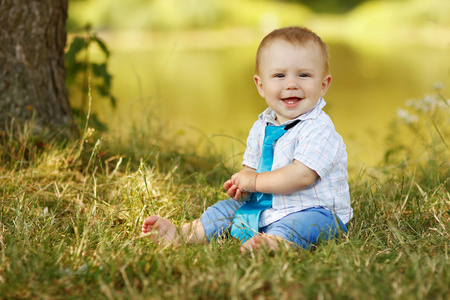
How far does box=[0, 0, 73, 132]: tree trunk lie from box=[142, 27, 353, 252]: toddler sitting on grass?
1114mm

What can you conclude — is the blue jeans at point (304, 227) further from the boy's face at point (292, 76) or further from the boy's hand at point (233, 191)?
the boy's face at point (292, 76)

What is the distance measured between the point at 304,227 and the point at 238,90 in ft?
14.4

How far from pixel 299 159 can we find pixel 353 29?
13.1 metres

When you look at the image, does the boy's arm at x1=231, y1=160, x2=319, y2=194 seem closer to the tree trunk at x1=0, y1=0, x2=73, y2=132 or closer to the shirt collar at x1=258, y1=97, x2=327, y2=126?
the shirt collar at x1=258, y1=97, x2=327, y2=126

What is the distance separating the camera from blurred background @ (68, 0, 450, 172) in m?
3.82

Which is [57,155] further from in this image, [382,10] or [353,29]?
[382,10]

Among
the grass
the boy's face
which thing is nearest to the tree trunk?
the grass

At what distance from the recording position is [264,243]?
1.55m

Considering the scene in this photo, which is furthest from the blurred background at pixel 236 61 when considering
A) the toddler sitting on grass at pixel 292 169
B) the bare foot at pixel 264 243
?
the bare foot at pixel 264 243

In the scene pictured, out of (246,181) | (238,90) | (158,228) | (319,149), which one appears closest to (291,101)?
(319,149)

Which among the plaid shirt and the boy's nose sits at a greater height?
the boy's nose

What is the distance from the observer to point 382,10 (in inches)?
576

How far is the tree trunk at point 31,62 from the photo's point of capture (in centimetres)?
250

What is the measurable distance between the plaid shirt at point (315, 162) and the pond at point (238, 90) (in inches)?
44.6
